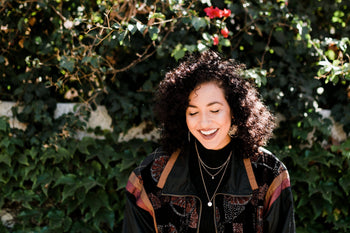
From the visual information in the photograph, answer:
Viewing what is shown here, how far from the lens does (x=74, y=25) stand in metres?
2.79

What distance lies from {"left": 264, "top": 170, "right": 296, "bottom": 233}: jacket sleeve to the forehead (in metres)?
0.51

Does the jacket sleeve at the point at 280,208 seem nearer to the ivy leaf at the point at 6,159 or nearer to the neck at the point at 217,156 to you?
the neck at the point at 217,156

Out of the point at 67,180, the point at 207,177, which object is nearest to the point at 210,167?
the point at 207,177

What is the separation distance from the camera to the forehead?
1.92m

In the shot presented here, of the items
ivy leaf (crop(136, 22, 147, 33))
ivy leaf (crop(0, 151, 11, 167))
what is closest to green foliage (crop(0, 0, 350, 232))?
ivy leaf (crop(0, 151, 11, 167))

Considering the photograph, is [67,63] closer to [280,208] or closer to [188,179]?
[188,179]

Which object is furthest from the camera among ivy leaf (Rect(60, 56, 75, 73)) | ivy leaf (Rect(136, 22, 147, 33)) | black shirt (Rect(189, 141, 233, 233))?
ivy leaf (Rect(60, 56, 75, 73))

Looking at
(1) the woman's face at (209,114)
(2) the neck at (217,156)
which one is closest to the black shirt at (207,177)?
(2) the neck at (217,156)

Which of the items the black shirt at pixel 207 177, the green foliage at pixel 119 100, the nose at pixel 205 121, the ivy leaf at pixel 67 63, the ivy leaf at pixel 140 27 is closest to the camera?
the nose at pixel 205 121

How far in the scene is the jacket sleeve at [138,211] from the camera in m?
2.06

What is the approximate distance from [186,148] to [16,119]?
5.18 feet

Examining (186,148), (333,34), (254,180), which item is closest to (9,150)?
(186,148)

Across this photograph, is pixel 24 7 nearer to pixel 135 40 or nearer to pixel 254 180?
pixel 135 40

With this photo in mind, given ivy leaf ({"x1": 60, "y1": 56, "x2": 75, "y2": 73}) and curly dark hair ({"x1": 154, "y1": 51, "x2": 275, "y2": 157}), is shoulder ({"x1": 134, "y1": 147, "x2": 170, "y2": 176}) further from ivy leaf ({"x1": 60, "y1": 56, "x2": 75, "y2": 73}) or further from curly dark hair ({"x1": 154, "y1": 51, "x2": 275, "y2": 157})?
ivy leaf ({"x1": 60, "y1": 56, "x2": 75, "y2": 73})
